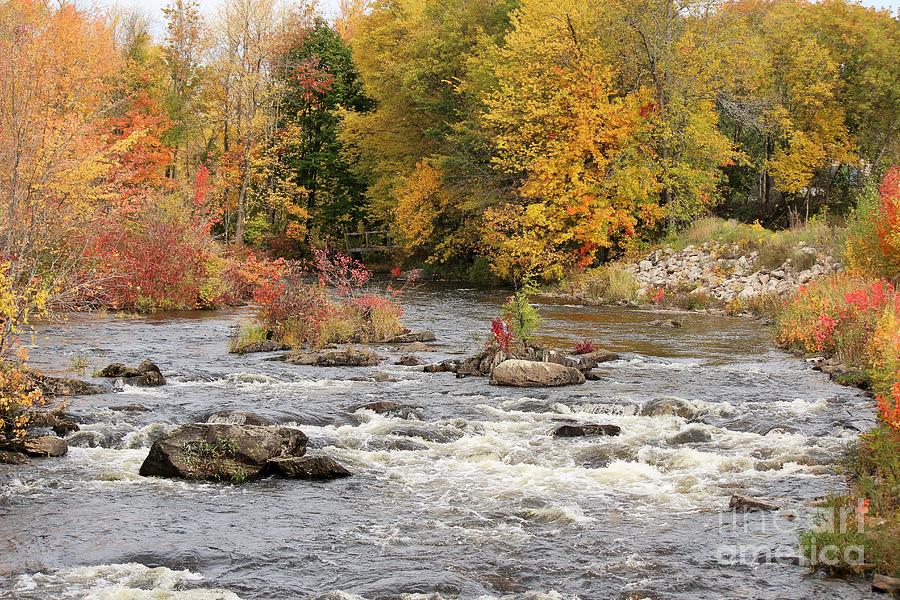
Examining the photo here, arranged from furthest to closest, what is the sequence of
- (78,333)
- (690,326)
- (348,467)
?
(690,326) < (78,333) < (348,467)

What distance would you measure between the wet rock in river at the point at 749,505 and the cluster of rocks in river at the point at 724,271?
1872 cm

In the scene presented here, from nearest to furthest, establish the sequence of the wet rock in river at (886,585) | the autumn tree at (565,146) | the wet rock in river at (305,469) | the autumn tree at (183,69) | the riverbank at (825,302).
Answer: the wet rock in river at (886,585) < the riverbank at (825,302) < the wet rock in river at (305,469) < the autumn tree at (565,146) < the autumn tree at (183,69)

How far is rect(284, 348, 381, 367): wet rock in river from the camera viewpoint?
1905cm

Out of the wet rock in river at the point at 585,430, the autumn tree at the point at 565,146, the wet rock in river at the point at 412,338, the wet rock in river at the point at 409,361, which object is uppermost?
the autumn tree at the point at 565,146

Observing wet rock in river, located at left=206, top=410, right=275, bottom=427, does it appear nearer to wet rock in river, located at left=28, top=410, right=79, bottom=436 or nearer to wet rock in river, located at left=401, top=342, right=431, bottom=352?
wet rock in river, located at left=28, top=410, right=79, bottom=436

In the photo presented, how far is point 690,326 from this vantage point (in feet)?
83.4

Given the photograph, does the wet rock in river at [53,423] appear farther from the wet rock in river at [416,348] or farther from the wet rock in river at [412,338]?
the wet rock in river at [412,338]

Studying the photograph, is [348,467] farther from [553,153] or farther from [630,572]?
[553,153]

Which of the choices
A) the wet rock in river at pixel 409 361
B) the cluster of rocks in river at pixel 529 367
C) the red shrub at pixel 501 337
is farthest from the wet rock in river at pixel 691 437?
the wet rock in river at pixel 409 361

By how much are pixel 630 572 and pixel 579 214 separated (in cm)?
2895

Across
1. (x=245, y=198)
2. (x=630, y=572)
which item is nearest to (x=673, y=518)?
(x=630, y=572)

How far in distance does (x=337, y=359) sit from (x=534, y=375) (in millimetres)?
4405

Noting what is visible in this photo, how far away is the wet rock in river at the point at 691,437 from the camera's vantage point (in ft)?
41.9

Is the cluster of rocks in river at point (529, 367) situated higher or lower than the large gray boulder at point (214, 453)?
higher
